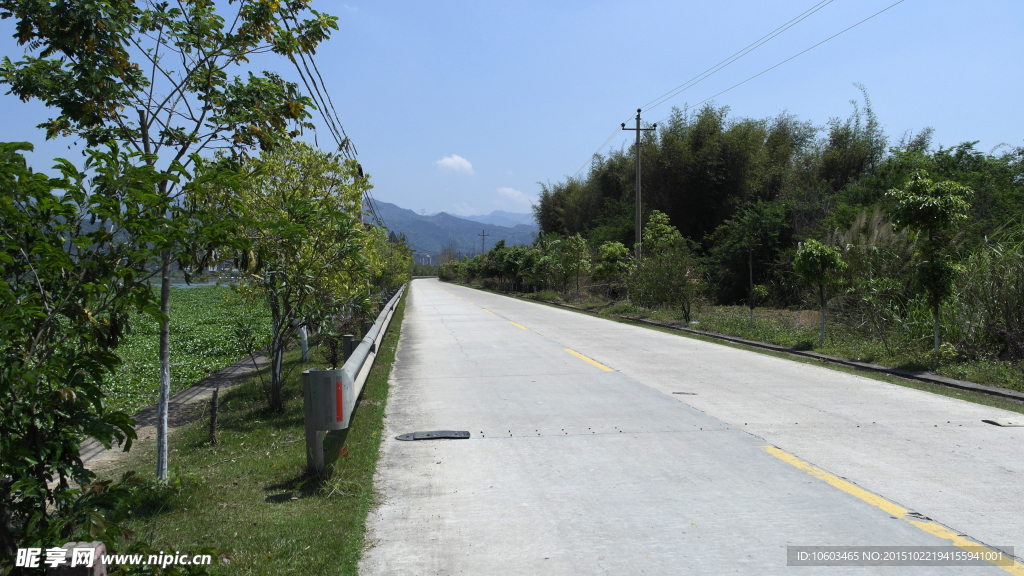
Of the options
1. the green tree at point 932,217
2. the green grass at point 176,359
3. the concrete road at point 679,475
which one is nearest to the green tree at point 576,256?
the green grass at point 176,359

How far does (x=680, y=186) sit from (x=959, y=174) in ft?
53.7

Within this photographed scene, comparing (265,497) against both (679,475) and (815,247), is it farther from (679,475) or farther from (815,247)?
(815,247)

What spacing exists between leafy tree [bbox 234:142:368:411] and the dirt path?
4.84 ft

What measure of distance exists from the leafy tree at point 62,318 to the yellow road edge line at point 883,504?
4906mm

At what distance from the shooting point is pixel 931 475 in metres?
5.66

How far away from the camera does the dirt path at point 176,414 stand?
23.5ft

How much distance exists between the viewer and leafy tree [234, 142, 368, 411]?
303 inches

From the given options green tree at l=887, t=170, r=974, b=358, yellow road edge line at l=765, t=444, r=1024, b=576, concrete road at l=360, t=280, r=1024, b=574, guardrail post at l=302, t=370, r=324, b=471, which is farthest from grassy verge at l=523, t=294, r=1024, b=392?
guardrail post at l=302, t=370, r=324, b=471

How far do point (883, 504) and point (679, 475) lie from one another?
5.21 feet

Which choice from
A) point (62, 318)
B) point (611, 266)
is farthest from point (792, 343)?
point (611, 266)

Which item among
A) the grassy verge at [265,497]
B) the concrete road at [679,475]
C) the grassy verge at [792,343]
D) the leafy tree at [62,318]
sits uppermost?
the leafy tree at [62,318]

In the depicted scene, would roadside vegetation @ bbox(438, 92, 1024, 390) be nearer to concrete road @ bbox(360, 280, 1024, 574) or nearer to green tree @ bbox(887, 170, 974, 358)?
green tree @ bbox(887, 170, 974, 358)

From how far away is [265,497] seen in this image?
531 centimetres

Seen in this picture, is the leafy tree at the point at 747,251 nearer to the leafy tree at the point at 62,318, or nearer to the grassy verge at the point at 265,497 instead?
the grassy verge at the point at 265,497
